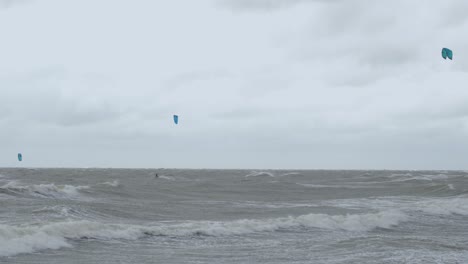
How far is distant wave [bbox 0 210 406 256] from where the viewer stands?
12938 mm

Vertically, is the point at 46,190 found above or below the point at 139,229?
above

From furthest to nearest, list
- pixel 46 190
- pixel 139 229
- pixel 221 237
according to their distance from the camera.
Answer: pixel 46 190 < pixel 139 229 < pixel 221 237

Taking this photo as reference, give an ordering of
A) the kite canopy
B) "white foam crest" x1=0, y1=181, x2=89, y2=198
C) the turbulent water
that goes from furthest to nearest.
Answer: "white foam crest" x1=0, y1=181, x2=89, y2=198, the kite canopy, the turbulent water

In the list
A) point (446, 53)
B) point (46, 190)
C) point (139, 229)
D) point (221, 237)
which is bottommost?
point (221, 237)

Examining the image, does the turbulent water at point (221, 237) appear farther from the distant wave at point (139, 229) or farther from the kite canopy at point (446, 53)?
the kite canopy at point (446, 53)

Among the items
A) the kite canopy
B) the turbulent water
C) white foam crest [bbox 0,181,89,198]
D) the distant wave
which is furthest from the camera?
white foam crest [bbox 0,181,89,198]

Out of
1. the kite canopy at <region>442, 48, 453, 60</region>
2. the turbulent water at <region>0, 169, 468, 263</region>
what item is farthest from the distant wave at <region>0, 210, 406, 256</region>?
the kite canopy at <region>442, 48, 453, 60</region>

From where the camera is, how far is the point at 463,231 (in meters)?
17.6

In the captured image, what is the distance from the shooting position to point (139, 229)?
15422 millimetres

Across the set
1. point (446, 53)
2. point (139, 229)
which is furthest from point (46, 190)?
point (446, 53)

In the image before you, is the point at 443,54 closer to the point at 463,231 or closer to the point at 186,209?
the point at 463,231

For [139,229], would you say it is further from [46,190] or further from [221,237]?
[46,190]

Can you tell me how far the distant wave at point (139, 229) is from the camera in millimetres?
12938

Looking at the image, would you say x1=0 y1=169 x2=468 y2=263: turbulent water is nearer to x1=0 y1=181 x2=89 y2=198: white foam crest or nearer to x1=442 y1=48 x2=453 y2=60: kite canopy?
x1=442 y1=48 x2=453 y2=60: kite canopy
